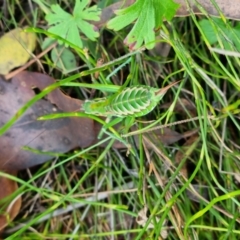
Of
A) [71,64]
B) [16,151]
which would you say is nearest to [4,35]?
[71,64]

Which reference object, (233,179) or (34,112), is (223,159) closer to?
(233,179)

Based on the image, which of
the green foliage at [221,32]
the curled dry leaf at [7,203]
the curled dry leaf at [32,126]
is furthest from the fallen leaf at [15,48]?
the green foliage at [221,32]

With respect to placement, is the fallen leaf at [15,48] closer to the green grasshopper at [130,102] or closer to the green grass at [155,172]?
the green grass at [155,172]

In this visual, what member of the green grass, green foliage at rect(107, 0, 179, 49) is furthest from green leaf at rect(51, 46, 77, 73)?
green foliage at rect(107, 0, 179, 49)

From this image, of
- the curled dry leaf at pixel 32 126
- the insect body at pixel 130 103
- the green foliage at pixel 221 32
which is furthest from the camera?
the curled dry leaf at pixel 32 126

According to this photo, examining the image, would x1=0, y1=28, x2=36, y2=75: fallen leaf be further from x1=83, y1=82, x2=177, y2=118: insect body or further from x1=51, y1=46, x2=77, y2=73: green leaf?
x1=83, y1=82, x2=177, y2=118: insect body

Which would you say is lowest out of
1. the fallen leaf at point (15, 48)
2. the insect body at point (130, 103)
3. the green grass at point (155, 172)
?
the green grass at point (155, 172)

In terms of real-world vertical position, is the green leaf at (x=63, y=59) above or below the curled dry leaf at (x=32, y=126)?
above
